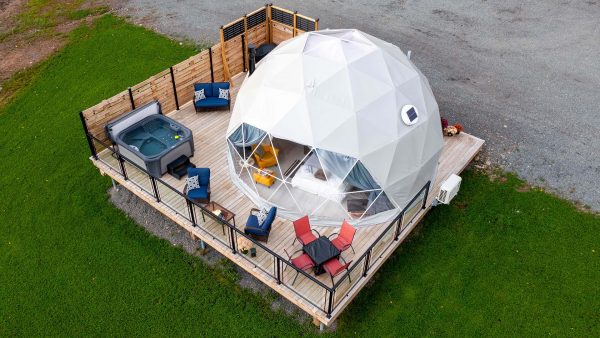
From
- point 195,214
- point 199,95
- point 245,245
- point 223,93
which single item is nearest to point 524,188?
point 245,245

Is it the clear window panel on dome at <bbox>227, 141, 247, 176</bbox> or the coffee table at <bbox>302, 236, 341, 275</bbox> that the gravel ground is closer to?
the coffee table at <bbox>302, 236, 341, 275</bbox>

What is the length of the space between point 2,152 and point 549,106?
18949 millimetres

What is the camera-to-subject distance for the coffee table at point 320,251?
10.8 m

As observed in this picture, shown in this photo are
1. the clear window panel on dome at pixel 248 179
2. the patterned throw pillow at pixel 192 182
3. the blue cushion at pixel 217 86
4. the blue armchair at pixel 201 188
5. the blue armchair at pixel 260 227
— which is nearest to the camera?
the blue armchair at pixel 260 227

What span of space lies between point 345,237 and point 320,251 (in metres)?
0.86

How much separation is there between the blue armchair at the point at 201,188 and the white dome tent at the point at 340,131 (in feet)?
2.94

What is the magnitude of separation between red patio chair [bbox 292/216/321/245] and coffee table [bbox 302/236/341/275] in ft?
1.19

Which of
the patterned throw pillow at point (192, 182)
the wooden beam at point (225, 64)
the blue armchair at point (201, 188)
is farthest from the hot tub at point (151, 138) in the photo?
the wooden beam at point (225, 64)

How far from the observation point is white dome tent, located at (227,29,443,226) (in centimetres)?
1168

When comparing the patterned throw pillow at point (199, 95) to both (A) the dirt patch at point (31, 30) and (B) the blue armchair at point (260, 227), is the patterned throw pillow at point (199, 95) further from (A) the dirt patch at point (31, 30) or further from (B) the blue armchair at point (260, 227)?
(A) the dirt patch at point (31, 30)

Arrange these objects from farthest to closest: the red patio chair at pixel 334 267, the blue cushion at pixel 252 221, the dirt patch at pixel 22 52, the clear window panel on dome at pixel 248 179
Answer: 1. the dirt patch at pixel 22 52
2. the clear window panel on dome at pixel 248 179
3. the blue cushion at pixel 252 221
4. the red patio chair at pixel 334 267

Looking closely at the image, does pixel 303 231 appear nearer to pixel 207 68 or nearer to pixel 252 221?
pixel 252 221

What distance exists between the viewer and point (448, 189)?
12.6 meters

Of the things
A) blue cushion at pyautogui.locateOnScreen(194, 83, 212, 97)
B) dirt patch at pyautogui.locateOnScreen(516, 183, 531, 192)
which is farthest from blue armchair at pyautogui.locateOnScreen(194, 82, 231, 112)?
dirt patch at pyautogui.locateOnScreen(516, 183, 531, 192)
